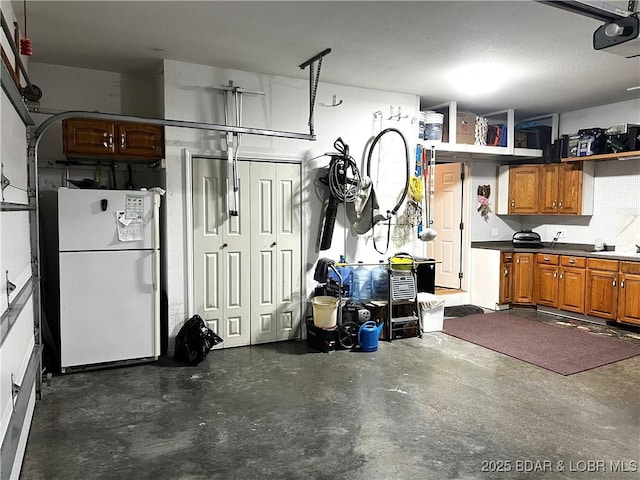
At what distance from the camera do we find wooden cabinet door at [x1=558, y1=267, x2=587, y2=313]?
6270 millimetres

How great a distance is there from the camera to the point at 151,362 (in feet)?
14.9

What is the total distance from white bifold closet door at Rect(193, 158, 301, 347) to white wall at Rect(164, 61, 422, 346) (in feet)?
0.47

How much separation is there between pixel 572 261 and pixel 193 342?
5.14m

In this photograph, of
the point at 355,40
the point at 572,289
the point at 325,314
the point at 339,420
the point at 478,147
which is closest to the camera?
the point at 339,420

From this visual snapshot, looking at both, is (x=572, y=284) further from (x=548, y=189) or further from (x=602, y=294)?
(x=548, y=189)

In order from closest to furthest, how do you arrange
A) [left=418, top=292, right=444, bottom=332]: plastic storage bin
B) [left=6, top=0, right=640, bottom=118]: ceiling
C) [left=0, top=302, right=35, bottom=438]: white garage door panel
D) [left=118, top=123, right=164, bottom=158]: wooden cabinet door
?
[left=0, top=302, right=35, bottom=438]: white garage door panel
[left=6, top=0, right=640, bottom=118]: ceiling
[left=118, top=123, right=164, bottom=158]: wooden cabinet door
[left=418, top=292, right=444, bottom=332]: plastic storage bin

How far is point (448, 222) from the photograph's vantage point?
768cm

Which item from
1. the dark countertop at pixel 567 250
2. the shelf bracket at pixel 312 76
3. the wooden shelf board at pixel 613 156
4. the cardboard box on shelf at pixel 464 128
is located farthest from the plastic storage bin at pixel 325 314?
the wooden shelf board at pixel 613 156

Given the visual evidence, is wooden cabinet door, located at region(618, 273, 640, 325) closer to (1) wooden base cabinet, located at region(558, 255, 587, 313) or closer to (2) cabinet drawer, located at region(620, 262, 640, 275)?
(2) cabinet drawer, located at region(620, 262, 640, 275)

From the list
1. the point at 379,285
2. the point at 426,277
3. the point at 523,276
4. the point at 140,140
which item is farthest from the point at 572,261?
the point at 140,140

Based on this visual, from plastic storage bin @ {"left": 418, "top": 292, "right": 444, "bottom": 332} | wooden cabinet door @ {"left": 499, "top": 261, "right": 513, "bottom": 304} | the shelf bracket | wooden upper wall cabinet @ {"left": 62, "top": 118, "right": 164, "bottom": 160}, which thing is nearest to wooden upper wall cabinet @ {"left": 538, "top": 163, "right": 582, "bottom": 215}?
wooden cabinet door @ {"left": 499, "top": 261, "right": 513, "bottom": 304}

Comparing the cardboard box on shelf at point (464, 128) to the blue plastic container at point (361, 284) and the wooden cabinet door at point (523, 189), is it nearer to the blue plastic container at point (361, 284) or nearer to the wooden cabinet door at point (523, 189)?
the wooden cabinet door at point (523, 189)

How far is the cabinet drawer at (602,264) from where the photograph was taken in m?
5.89

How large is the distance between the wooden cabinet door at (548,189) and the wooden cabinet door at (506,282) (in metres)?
1.04
